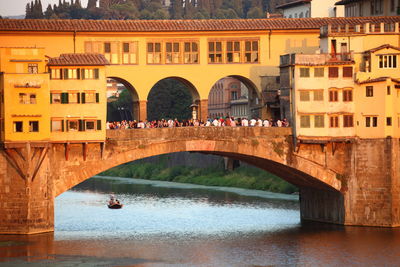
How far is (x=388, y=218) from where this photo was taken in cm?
6025

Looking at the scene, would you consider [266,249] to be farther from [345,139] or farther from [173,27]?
[173,27]

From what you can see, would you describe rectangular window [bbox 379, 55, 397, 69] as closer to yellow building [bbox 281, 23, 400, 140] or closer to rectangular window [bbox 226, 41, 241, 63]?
yellow building [bbox 281, 23, 400, 140]

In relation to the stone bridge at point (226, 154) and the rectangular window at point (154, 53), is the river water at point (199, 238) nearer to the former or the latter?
the stone bridge at point (226, 154)

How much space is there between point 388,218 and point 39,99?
69.0 ft

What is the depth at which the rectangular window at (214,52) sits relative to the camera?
62969mm

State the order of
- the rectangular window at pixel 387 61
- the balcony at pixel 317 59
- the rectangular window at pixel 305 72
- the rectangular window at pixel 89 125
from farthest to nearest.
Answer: the rectangular window at pixel 387 61 < the rectangular window at pixel 305 72 < the balcony at pixel 317 59 < the rectangular window at pixel 89 125

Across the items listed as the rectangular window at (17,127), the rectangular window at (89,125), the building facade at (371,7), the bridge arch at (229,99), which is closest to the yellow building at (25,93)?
the rectangular window at (17,127)

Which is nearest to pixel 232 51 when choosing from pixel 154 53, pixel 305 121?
pixel 154 53

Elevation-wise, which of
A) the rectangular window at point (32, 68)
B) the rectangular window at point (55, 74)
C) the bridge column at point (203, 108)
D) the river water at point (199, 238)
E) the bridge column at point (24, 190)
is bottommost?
the river water at point (199, 238)

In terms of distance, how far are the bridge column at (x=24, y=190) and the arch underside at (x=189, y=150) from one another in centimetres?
124

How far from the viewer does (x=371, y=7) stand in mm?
75188

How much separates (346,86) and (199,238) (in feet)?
40.9

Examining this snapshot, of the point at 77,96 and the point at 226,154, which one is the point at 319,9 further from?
the point at 77,96

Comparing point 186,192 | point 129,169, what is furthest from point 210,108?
point 186,192
